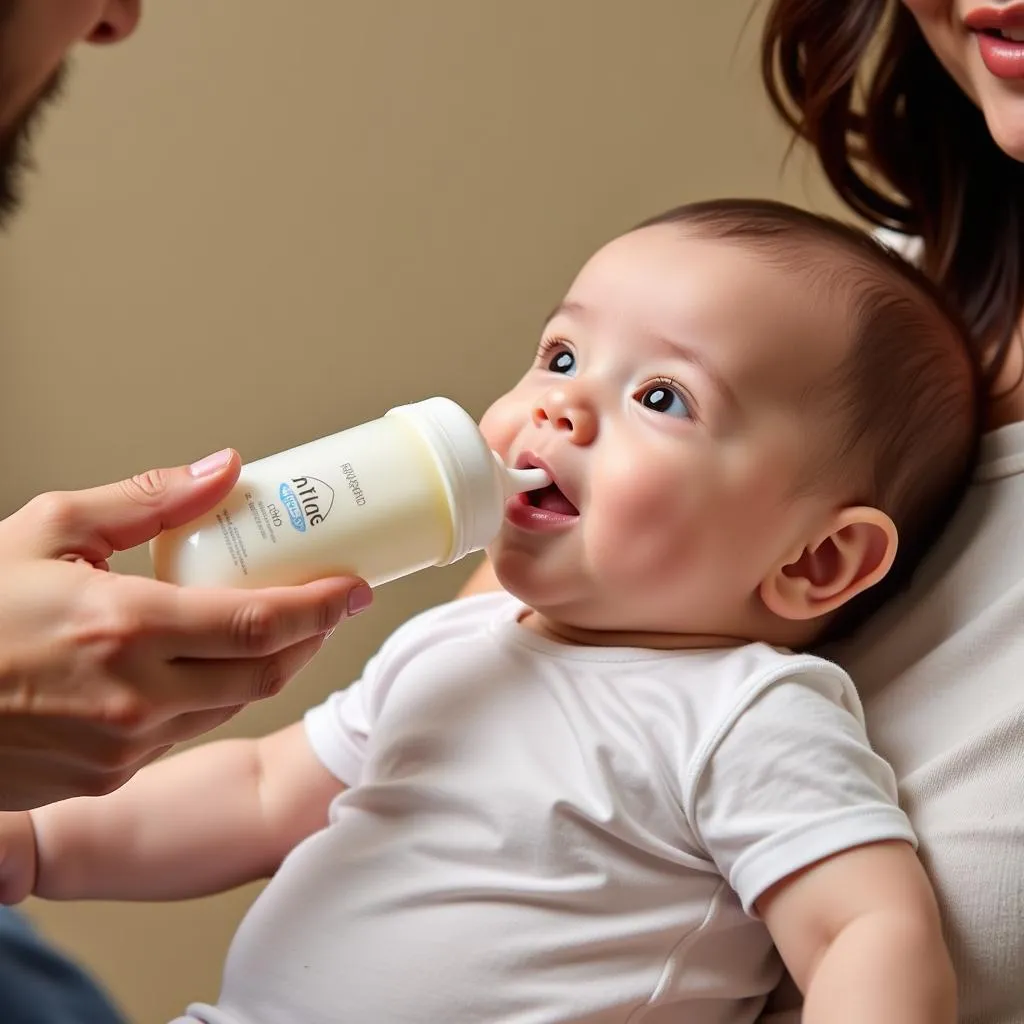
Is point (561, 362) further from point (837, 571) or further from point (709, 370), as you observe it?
point (837, 571)

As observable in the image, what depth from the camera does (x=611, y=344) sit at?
36.3 inches

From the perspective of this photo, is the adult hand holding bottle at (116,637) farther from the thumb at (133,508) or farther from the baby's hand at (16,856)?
the baby's hand at (16,856)

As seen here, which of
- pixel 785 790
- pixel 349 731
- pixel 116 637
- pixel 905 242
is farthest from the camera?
pixel 905 242

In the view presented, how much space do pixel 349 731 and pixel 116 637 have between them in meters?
0.37

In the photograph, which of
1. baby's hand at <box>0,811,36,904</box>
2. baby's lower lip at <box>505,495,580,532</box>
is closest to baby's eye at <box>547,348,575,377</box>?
baby's lower lip at <box>505,495,580,532</box>

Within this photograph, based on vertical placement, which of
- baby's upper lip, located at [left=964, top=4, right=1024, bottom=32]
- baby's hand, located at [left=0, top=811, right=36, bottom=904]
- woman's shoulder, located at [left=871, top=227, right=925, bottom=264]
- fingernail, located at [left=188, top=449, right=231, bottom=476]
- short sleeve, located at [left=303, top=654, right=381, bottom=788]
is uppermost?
baby's upper lip, located at [left=964, top=4, right=1024, bottom=32]

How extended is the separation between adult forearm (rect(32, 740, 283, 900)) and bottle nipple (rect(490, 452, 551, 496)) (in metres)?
0.37

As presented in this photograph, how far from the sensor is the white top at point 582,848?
2.72 ft

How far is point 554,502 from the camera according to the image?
0.91 metres

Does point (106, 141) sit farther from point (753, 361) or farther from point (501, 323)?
point (753, 361)

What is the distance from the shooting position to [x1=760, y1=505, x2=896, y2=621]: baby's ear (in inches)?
36.2

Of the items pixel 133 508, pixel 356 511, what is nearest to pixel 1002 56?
pixel 356 511

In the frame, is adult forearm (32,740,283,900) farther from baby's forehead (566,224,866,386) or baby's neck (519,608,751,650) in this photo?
baby's forehead (566,224,866,386)

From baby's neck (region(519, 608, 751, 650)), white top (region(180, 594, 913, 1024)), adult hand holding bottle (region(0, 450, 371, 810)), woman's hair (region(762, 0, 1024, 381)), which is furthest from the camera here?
woman's hair (region(762, 0, 1024, 381))
